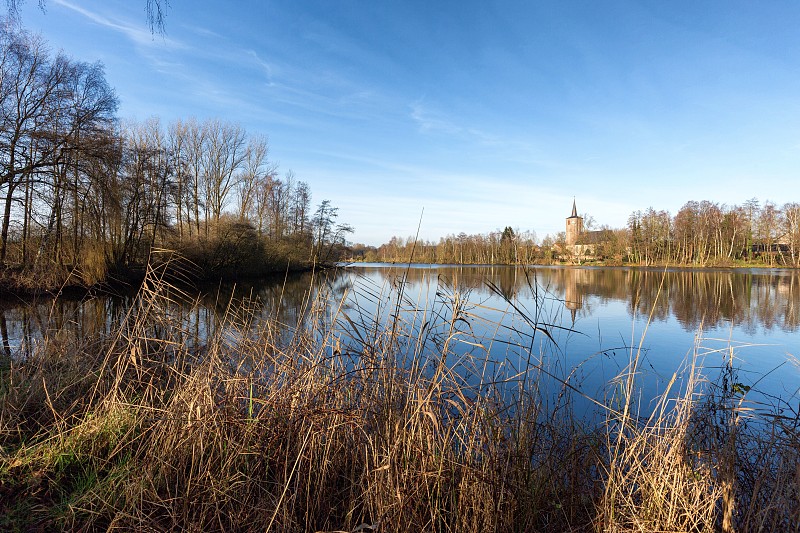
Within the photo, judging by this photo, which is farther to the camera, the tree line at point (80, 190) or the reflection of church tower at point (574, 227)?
the reflection of church tower at point (574, 227)

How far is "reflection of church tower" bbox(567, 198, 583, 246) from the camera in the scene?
244ft

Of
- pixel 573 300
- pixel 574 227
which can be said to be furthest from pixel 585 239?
pixel 573 300

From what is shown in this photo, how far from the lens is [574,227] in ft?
273

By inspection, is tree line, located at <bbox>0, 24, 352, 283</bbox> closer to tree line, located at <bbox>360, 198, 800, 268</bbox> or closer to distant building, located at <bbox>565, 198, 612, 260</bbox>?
tree line, located at <bbox>360, 198, 800, 268</bbox>

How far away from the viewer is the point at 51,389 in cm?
404

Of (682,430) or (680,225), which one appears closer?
(682,430)

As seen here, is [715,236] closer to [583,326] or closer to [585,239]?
[585,239]

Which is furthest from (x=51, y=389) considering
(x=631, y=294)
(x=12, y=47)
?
(x=631, y=294)

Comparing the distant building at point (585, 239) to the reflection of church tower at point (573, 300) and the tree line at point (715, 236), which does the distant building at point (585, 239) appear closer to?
the tree line at point (715, 236)

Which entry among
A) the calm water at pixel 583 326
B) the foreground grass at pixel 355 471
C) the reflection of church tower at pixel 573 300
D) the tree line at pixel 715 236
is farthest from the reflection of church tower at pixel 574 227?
the foreground grass at pixel 355 471

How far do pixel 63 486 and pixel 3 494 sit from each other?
29 centimetres

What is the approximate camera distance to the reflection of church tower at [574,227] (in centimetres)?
7451

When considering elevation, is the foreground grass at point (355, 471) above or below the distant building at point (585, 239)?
below

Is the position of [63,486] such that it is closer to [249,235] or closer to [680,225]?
[249,235]
